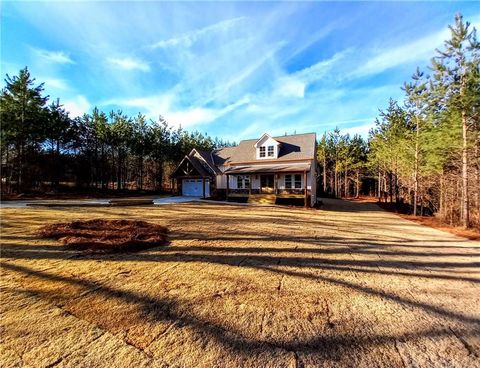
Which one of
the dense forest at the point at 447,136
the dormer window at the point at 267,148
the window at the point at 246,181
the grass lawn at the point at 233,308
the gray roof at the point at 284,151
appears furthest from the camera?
the window at the point at 246,181

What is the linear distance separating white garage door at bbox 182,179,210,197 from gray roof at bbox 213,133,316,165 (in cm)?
299

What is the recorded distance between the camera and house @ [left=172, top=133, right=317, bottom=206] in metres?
21.0

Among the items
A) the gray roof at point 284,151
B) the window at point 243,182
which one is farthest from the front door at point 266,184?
the gray roof at point 284,151

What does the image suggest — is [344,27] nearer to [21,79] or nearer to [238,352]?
[238,352]

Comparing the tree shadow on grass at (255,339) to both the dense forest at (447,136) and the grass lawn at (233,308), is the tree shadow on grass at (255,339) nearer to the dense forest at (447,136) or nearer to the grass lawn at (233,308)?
the grass lawn at (233,308)

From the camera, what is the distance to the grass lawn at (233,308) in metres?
2.34

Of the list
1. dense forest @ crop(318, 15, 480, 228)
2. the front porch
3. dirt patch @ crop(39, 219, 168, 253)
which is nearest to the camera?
dirt patch @ crop(39, 219, 168, 253)

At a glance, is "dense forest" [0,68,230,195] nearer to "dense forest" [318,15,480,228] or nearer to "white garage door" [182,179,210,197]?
"white garage door" [182,179,210,197]

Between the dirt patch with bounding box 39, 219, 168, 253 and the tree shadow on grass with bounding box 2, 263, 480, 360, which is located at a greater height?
the dirt patch with bounding box 39, 219, 168, 253

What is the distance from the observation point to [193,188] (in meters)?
26.8

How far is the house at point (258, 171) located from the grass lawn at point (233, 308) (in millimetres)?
Answer: 13982

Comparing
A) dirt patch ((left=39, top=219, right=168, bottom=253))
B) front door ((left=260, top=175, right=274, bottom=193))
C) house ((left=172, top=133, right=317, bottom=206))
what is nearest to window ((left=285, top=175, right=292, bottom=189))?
house ((left=172, top=133, right=317, bottom=206))

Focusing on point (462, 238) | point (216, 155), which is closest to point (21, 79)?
point (216, 155)

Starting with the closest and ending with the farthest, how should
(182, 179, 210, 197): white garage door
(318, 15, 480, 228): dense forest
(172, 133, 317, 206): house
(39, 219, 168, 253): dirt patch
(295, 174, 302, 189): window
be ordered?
(39, 219, 168, 253): dirt patch, (318, 15, 480, 228): dense forest, (172, 133, 317, 206): house, (295, 174, 302, 189): window, (182, 179, 210, 197): white garage door
